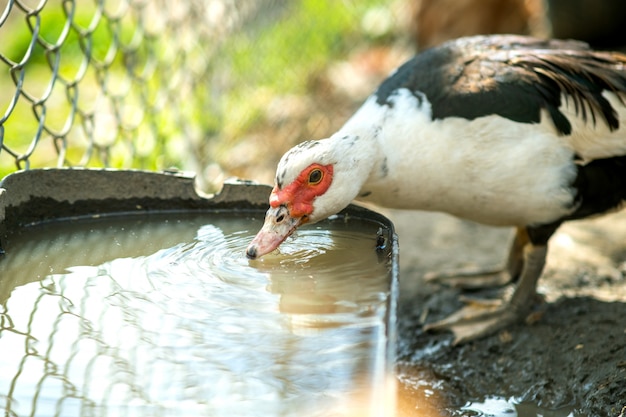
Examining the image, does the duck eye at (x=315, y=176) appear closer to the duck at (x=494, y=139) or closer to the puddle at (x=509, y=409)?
the duck at (x=494, y=139)

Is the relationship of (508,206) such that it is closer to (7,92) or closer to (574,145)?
(574,145)

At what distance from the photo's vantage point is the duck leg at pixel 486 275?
340cm

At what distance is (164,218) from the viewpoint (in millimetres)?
2459

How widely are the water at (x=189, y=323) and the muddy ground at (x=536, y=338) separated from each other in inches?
28.6

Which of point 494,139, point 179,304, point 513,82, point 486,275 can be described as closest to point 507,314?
point 486,275

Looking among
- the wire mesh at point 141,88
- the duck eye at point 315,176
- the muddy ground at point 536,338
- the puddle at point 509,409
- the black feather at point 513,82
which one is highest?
the wire mesh at point 141,88

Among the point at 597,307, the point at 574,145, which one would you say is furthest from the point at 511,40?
the point at 597,307

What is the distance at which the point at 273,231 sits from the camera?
226 centimetres

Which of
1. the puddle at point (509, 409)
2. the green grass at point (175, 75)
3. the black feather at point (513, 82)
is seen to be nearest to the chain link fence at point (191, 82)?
the green grass at point (175, 75)

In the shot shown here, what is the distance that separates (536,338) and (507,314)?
21 cm

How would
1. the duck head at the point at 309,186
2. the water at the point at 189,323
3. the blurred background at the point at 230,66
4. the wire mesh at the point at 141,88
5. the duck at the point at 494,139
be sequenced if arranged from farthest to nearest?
the blurred background at the point at 230,66 → the wire mesh at the point at 141,88 → the duck at the point at 494,139 → the duck head at the point at 309,186 → the water at the point at 189,323

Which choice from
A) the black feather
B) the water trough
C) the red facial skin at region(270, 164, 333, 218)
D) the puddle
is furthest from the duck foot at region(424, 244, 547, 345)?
the red facial skin at region(270, 164, 333, 218)

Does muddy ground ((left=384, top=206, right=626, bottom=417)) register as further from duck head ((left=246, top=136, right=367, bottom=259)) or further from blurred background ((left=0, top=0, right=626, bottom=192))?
blurred background ((left=0, top=0, right=626, bottom=192))

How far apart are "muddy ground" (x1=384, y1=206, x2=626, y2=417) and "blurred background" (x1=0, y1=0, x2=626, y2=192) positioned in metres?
1.37
